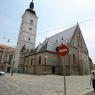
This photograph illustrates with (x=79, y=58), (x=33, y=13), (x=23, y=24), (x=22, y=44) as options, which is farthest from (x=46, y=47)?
(x=33, y=13)

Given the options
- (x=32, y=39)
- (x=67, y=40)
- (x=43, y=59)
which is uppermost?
(x=32, y=39)

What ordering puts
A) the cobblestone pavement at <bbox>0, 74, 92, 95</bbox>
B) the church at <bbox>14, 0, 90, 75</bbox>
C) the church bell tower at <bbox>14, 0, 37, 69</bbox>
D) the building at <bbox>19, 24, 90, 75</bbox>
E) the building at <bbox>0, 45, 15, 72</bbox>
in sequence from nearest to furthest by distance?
1. the cobblestone pavement at <bbox>0, 74, 92, 95</bbox>
2. the building at <bbox>19, 24, 90, 75</bbox>
3. the church at <bbox>14, 0, 90, 75</bbox>
4. the church bell tower at <bbox>14, 0, 37, 69</bbox>
5. the building at <bbox>0, 45, 15, 72</bbox>

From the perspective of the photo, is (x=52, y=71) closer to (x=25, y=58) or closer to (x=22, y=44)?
(x=25, y=58)

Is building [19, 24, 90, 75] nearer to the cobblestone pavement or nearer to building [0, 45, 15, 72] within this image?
the cobblestone pavement

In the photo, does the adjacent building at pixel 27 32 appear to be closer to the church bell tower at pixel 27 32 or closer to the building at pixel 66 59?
the church bell tower at pixel 27 32

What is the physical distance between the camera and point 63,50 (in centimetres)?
611

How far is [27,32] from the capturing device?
1959 inches

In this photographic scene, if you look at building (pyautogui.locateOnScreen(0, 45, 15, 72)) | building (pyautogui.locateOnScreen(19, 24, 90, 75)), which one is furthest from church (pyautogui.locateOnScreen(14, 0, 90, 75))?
building (pyautogui.locateOnScreen(0, 45, 15, 72))

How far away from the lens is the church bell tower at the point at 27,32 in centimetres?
4828

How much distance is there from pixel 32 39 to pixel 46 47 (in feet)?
59.6

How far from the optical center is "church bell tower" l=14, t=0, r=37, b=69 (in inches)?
1901

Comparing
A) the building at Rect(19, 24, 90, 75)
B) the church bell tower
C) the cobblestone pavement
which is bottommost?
the cobblestone pavement

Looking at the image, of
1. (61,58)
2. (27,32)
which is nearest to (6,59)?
(27,32)

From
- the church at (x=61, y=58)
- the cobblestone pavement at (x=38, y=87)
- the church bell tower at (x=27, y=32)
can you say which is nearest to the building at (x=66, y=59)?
the church at (x=61, y=58)
